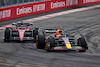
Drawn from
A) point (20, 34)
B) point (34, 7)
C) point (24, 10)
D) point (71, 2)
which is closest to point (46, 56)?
point (20, 34)

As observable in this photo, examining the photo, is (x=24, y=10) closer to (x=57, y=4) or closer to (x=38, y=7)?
(x=38, y=7)

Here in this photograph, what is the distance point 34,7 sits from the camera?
31.7m

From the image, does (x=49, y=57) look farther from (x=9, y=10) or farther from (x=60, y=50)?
(x=9, y=10)

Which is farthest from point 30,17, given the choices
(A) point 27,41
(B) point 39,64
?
(B) point 39,64

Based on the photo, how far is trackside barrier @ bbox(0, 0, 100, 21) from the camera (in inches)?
1097

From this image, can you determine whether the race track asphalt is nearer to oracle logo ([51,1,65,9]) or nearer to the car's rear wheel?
the car's rear wheel

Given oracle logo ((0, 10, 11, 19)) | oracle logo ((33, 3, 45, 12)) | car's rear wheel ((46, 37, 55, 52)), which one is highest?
oracle logo ((33, 3, 45, 12))

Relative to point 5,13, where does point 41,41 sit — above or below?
below

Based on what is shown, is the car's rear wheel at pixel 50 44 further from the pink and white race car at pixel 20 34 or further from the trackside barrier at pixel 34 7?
the trackside barrier at pixel 34 7

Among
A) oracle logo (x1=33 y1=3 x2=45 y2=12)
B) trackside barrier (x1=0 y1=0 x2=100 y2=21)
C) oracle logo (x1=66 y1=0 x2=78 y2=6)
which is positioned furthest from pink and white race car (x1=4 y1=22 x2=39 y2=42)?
oracle logo (x1=66 y1=0 x2=78 y2=6)

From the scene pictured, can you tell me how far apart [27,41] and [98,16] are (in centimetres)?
1472

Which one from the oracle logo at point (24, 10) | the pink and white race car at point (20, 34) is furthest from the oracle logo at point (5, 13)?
the pink and white race car at point (20, 34)

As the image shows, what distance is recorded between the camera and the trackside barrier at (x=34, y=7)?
27.9m

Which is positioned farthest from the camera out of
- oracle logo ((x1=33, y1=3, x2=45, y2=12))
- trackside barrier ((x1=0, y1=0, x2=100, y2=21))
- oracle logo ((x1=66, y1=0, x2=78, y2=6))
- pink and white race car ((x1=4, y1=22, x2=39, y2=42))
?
oracle logo ((x1=66, y1=0, x2=78, y2=6))
